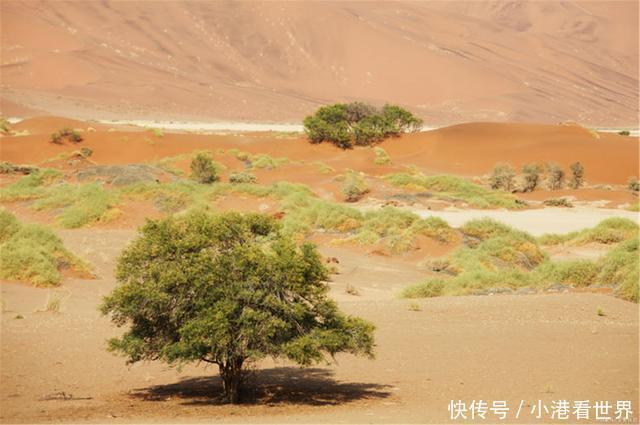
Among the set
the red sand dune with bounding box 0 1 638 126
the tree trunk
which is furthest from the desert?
the red sand dune with bounding box 0 1 638 126

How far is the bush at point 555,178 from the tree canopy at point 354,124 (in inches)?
547

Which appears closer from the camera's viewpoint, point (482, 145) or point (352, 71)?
point (482, 145)

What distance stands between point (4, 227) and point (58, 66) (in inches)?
4363

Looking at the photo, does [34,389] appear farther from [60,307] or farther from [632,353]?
[632,353]

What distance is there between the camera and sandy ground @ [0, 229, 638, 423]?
10242 mm

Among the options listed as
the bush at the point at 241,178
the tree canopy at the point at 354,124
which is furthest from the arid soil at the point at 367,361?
the tree canopy at the point at 354,124

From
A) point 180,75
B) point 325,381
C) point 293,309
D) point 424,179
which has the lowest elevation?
point 325,381

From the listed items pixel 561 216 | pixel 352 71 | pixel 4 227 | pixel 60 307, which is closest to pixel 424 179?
pixel 561 216

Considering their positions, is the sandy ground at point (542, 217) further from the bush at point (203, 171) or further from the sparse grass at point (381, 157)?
the sparse grass at point (381, 157)

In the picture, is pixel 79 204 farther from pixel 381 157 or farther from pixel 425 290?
pixel 381 157

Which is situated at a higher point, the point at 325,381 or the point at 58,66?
the point at 58,66

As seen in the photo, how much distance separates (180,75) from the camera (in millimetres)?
131000

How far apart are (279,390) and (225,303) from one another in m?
1.68

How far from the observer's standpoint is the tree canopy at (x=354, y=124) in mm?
55000
